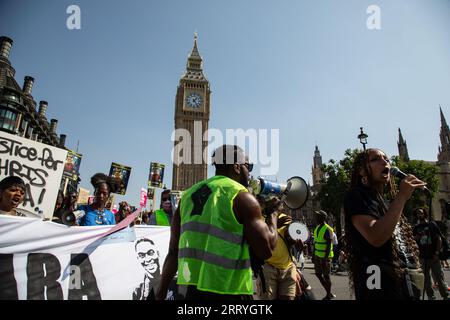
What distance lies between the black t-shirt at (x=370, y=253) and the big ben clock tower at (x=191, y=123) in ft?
212

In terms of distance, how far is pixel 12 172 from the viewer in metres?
4.69

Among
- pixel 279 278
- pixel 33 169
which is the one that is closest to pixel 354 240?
pixel 279 278

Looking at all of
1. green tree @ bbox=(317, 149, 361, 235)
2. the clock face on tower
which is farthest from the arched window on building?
green tree @ bbox=(317, 149, 361, 235)

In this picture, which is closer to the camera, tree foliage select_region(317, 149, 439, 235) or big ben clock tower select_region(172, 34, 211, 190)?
tree foliage select_region(317, 149, 439, 235)

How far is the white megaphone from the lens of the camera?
15.7 ft

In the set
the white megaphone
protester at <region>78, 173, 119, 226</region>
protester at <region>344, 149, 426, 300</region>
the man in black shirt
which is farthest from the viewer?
the man in black shirt

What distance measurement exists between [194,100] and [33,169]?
68.1 metres

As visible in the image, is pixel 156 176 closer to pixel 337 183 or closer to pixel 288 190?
pixel 288 190

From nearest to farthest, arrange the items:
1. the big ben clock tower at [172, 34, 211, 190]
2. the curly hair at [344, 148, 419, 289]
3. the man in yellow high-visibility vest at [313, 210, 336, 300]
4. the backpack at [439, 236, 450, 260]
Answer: the curly hair at [344, 148, 419, 289], the backpack at [439, 236, 450, 260], the man in yellow high-visibility vest at [313, 210, 336, 300], the big ben clock tower at [172, 34, 211, 190]

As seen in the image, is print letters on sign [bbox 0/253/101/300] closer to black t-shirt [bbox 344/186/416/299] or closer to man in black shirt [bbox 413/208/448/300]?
black t-shirt [bbox 344/186/416/299]

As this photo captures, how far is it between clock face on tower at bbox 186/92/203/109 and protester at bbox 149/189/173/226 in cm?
6634

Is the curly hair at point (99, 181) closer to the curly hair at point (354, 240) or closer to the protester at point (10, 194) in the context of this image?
the protester at point (10, 194)

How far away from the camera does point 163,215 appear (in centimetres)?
568

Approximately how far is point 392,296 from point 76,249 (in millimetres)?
3615
